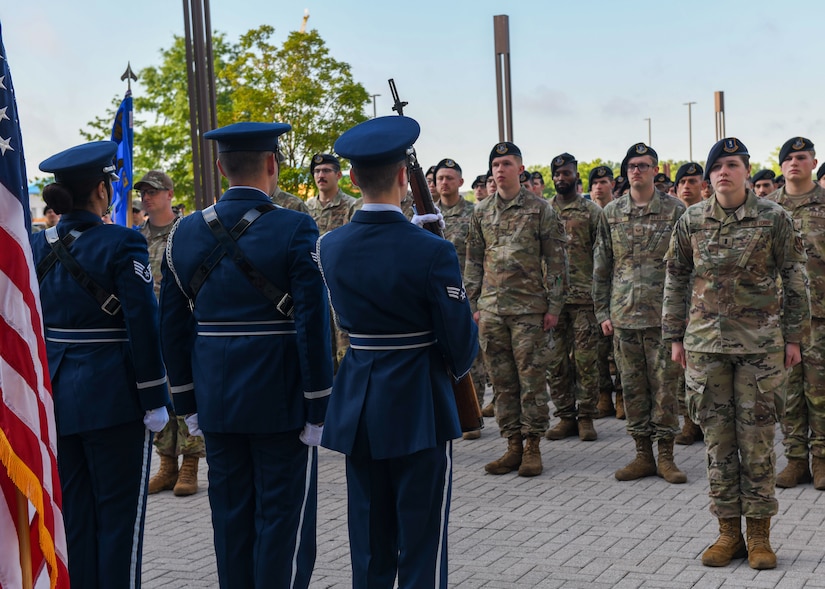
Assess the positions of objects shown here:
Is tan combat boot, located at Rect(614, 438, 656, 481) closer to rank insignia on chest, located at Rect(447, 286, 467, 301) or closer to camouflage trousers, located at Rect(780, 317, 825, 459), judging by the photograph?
camouflage trousers, located at Rect(780, 317, 825, 459)

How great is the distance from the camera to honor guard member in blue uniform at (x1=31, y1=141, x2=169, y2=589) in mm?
4891

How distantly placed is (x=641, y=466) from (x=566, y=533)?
1739 millimetres

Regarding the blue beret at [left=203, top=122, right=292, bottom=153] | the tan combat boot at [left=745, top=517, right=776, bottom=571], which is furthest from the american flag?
the tan combat boot at [left=745, top=517, right=776, bottom=571]

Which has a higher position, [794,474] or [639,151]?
[639,151]

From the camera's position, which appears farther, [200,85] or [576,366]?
[200,85]

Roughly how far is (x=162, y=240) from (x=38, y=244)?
329 cm

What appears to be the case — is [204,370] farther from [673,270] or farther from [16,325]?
[673,270]

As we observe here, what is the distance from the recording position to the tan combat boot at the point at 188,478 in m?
8.25

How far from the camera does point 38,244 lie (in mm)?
5066

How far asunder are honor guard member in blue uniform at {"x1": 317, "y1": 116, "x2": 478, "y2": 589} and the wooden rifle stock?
0.22 meters

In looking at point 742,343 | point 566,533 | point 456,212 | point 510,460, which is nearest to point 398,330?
point 742,343

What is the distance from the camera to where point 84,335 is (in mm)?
4973

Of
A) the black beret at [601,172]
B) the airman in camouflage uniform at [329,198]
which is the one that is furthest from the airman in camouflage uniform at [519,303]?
the black beret at [601,172]

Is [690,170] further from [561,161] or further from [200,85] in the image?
[200,85]
